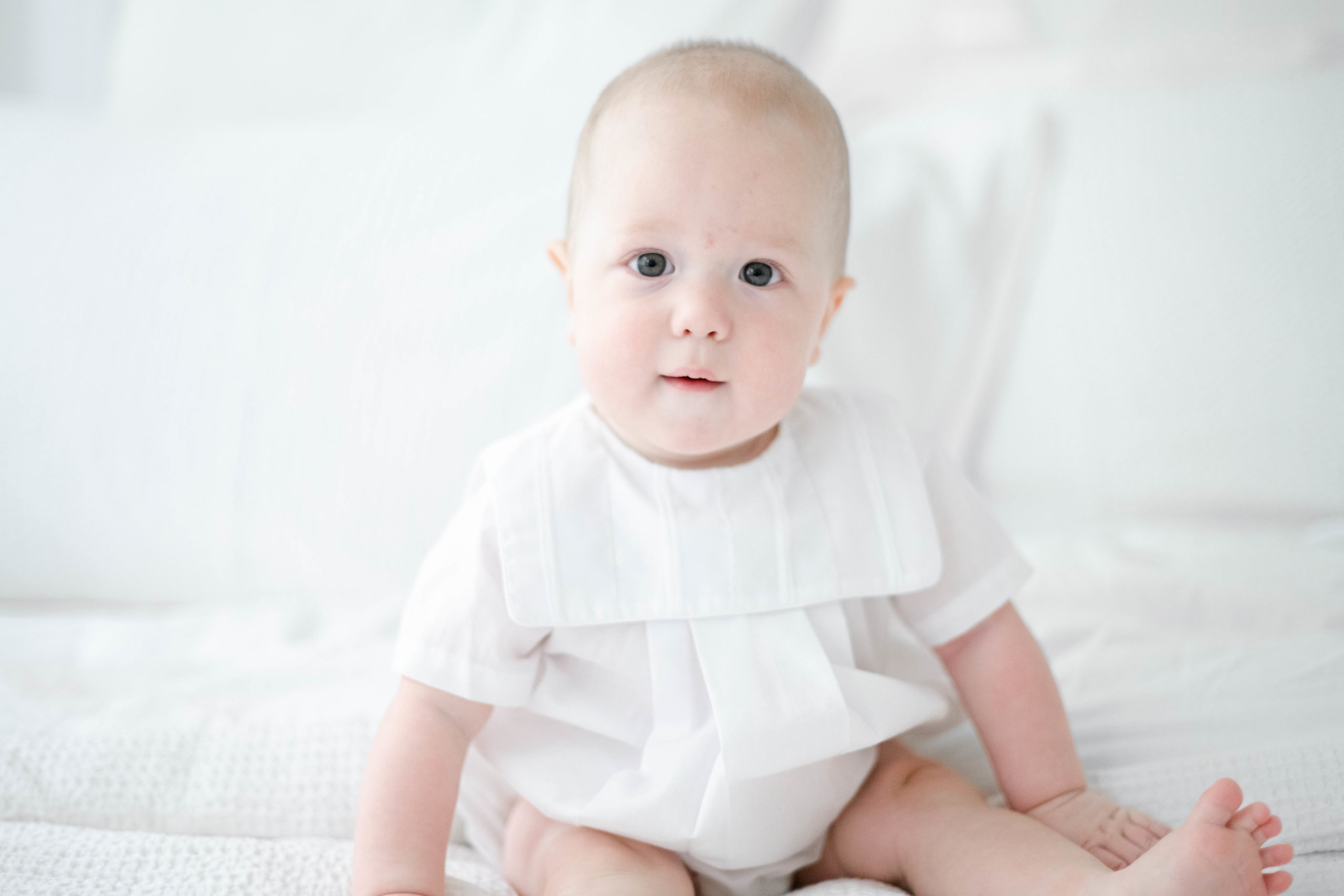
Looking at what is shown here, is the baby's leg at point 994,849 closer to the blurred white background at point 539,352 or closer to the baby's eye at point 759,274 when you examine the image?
the blurred white background at point 539,352

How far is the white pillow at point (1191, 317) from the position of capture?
116 centimetres

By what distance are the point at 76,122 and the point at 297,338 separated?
40 cm

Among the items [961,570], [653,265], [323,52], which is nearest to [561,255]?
[653,265]

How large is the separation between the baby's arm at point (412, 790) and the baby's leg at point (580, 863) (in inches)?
3.2

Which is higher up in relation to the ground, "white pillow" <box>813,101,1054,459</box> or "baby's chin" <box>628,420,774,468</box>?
"white pillow" <box>813,101,1054,459</box>

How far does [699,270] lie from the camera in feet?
2.43

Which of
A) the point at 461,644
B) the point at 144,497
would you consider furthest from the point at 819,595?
the point at 144,497

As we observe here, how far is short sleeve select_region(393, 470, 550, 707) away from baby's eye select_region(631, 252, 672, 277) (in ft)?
0.71

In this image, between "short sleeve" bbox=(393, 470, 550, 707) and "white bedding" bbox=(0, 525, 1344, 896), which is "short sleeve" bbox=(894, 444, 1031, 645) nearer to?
"white bedding" bbox=(0, 525, 1344, 896)

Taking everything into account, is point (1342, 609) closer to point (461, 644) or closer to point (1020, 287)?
point (1020, 287)

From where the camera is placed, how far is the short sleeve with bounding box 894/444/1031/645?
2.85ft

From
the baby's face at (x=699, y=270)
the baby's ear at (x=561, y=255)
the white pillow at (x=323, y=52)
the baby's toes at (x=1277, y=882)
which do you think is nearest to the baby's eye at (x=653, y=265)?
the baby's face at (x=699, y=270)

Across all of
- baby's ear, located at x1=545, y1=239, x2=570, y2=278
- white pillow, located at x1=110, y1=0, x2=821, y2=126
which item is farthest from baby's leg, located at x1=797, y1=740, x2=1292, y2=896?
white pillow, located at x1=110, y1=0, x2=821, y2=126

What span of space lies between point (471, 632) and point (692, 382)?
0.83 feet
